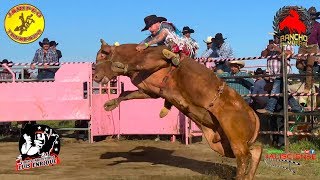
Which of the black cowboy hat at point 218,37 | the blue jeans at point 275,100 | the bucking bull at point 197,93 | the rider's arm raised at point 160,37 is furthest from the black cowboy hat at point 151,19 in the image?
the black cowboy hat at point 218,37

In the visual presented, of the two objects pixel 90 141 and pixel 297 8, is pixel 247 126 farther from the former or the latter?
pixel 297 8

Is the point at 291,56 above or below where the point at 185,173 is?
above

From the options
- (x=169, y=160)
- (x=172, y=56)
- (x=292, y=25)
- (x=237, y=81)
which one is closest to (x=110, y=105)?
(x=172, y=56)

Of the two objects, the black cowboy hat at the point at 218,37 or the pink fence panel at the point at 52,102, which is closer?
the pink fence panel at the point at 52,102

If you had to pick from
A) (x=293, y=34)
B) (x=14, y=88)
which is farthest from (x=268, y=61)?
(x=14, y=88)

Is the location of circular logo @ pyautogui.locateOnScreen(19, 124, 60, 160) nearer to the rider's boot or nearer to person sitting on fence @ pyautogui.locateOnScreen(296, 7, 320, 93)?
the rider's boot

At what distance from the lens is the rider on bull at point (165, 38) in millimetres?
7382

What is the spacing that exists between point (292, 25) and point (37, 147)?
8.30m

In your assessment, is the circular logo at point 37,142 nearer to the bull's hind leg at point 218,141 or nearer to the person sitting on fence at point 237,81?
the bull's hind leg at point 218,141

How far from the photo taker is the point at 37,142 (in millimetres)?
8961

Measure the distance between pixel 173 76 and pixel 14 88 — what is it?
6.67 m

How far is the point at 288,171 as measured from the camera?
8305mm

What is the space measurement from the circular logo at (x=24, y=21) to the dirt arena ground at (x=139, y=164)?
3.90m

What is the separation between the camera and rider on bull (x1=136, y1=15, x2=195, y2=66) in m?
7.38
